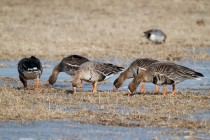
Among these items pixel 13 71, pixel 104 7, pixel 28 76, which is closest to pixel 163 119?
pixel 28 76

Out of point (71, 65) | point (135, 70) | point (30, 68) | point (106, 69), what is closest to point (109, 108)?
point (106, 69)

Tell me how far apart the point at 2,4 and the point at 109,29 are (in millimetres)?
13550

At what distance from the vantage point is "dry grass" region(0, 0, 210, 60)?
74.2 feet

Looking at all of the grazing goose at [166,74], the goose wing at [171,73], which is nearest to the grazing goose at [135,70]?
the grazing goose at [166,74]

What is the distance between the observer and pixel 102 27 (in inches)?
1265

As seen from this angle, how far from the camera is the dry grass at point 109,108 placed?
10.6 metres

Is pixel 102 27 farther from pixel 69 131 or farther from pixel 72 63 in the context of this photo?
pixel 69 131

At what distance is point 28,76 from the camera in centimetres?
1439

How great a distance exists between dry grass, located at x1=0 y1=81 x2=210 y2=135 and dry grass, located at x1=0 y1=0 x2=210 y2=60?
7.65m

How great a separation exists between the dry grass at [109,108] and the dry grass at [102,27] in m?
7.65

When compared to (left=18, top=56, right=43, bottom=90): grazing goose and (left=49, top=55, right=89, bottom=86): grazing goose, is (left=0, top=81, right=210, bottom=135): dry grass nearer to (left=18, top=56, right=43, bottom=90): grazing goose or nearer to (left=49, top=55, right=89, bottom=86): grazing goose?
(left=18, top=56, right=43, bottom=90): grazing goose

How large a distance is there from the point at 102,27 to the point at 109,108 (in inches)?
804

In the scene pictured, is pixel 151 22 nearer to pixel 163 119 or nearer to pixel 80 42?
pixel 80 42

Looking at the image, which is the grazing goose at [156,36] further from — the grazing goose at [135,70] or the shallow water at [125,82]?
the grazing goose at [135,70]
